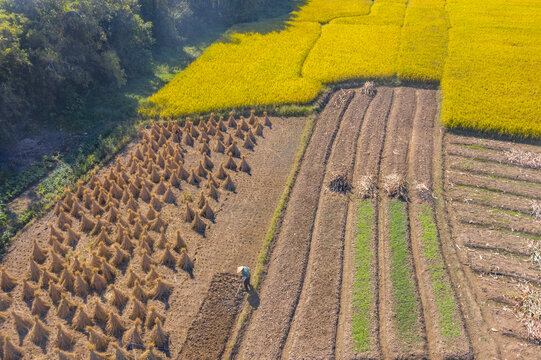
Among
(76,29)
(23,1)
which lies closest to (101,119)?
(76,29)

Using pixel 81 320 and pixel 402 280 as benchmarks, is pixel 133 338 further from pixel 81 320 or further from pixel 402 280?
pixel 402 280

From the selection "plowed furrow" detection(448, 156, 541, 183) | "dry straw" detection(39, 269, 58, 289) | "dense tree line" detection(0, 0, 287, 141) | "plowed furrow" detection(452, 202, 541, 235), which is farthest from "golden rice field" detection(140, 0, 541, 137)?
"dry straw" detection(39, 269, 58, 289)

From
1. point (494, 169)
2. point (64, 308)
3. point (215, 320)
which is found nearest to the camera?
point (64, 308)

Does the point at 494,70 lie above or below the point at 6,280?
above

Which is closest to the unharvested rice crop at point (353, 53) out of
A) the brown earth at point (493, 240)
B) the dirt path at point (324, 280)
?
the dirt path at point (324, 280)

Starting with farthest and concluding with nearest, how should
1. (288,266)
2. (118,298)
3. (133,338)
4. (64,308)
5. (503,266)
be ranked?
(503,266) → (288,266) → (118,298) → (64,308) → (133,338)

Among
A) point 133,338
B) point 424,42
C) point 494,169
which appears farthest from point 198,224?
point 424,42

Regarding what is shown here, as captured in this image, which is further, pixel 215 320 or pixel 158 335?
pixel 215 320
